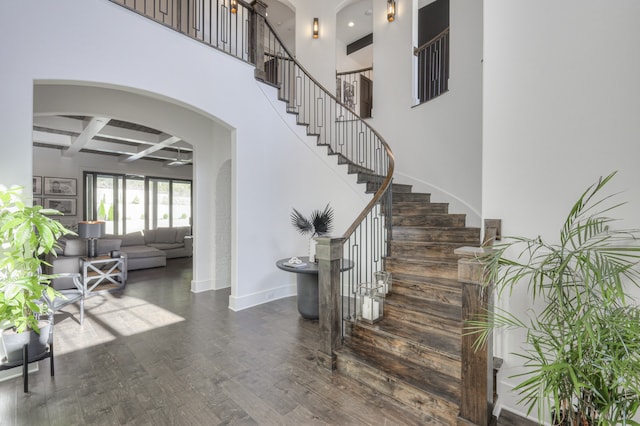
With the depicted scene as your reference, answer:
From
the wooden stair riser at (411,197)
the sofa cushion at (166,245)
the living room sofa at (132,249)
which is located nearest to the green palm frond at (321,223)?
the wooden stair riser at (411,197)

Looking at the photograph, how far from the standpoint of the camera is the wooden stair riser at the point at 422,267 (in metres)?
2.94

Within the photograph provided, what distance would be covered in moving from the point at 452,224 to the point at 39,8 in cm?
483

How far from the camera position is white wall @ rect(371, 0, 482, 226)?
14.2 feet

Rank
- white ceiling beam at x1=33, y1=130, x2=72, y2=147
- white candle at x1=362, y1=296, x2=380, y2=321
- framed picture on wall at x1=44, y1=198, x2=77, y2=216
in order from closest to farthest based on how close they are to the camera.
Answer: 1. white candle at x1=362, y1=296, x2=380, y2=321
2. white ceiling beam at x1=33, y1=130, x2=72, y2=147
3. framed picture on wall at x1=44, y1=198, x2=77, y2=216

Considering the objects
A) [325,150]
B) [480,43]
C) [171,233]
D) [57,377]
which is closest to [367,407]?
[57,377]

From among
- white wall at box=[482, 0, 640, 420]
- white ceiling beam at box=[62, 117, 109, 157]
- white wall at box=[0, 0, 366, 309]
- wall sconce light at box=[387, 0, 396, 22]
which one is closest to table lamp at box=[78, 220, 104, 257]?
white wall at box=[0, 0, 366, 309]

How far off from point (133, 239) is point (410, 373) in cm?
763

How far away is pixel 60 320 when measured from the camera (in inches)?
139

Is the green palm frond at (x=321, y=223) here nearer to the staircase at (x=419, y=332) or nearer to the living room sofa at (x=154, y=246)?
the staircase at (x=419, y=332)

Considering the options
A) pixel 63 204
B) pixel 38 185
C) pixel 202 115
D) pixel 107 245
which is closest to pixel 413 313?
pixel 202 115

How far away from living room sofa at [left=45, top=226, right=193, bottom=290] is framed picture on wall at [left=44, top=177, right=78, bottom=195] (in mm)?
1578

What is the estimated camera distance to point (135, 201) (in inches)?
343

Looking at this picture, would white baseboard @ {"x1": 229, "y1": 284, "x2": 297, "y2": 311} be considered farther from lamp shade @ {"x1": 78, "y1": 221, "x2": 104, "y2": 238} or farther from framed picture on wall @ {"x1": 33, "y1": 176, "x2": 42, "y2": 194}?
framed picture on wall @ {"x1": 33, "y1": 176, "x2": 42, "y2": 194}

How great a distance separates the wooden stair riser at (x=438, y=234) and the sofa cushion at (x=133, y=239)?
22.5 ft
